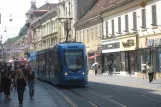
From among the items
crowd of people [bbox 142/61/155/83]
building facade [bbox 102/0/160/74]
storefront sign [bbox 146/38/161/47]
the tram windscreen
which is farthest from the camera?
building facade [bbox 102/0/160/74]

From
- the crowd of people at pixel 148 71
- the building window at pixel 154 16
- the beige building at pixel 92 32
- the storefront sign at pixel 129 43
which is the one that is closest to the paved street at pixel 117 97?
the crowd of people at pixel 148 71

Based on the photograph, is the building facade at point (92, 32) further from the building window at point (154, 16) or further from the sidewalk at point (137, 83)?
the sidewalk at point (137, 83)

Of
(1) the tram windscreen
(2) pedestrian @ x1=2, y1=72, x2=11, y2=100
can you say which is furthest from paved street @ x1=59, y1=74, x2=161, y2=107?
(2) pedestrian @ x1=2, y1=72, x2=11, y2=100

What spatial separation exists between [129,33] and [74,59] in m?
17.4

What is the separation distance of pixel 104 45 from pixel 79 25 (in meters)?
12.8

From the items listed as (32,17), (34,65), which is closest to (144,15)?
(34,65)

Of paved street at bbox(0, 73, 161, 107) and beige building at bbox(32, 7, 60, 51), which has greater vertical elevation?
beige building at bbox(32, 7, 60, 51)

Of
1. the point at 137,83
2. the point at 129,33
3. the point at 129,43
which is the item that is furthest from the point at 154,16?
the point at 137,83

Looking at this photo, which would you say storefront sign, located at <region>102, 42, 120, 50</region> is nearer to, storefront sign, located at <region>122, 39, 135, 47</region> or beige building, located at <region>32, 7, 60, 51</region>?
storefront sign, located at <region>122, 39, 135, 47</region>

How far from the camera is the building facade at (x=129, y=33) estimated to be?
40.8 metres

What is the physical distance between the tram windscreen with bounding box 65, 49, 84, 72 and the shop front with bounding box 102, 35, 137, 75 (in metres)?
15.6

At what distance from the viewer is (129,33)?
1807 inches

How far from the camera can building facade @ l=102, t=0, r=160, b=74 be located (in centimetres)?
4081

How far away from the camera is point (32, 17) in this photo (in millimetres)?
133000
